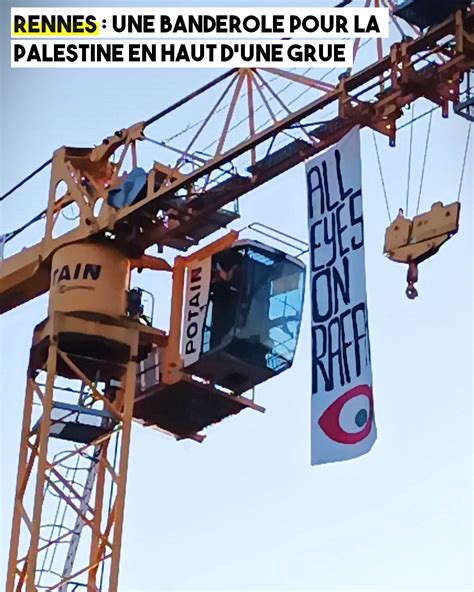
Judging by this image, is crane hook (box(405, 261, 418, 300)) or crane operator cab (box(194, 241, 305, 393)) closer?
crane hook (box(405, 261, 418, 300))

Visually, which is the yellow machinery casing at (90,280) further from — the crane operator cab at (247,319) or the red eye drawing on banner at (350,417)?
the red eye drawing on banner at (350,417)

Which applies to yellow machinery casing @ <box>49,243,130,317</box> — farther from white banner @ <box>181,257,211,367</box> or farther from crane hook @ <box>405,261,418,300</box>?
crane hook @ <box>405,261,418,300</box>

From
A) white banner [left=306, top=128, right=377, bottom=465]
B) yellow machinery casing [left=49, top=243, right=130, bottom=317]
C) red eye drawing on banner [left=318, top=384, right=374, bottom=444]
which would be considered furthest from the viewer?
yellow machinery casing [left=49, top=243, right=130, bottom=317]

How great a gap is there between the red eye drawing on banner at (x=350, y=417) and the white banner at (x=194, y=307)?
7.66 metres

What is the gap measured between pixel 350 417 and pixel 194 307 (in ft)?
28.7

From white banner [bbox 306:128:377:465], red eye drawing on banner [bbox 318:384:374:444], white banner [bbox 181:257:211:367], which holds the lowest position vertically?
red eye drawing on banner [bbox 318:384:374:444]

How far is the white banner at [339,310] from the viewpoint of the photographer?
2503 cm

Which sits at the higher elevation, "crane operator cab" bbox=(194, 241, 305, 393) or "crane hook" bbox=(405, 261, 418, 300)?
"crane operator cab" bbox=(194, 241, 305, 393)

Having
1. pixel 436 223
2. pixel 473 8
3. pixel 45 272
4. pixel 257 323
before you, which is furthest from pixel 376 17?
pixel 45 272

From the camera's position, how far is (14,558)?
3161 cm

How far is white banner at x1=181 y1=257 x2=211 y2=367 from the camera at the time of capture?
3297 centimetres

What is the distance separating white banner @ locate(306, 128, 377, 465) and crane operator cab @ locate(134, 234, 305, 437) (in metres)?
4.86

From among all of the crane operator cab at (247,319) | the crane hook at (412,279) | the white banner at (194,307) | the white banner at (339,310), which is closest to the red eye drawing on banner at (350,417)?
the white banner at (339,310)

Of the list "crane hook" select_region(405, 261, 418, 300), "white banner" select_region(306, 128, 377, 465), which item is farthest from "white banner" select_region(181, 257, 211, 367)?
"crane hook" select_region(405, 261, 418, 300)
